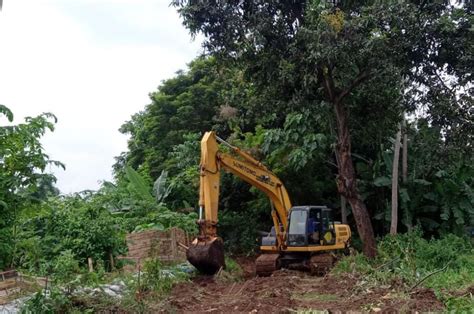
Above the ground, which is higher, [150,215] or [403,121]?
[403,121]

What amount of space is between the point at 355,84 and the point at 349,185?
258 cm

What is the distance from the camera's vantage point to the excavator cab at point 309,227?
42.5 ft

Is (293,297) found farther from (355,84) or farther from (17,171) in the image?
(355,84)

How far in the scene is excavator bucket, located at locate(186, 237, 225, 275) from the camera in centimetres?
1116

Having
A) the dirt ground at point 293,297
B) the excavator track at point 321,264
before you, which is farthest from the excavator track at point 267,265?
the excavator track at point 321,264

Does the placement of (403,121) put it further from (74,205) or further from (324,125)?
(74,205)

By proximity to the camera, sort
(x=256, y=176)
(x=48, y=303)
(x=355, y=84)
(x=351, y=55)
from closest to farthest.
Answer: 1. (x=48, y=303)
2. (x=351, y=55)
3. (x=256, y=176)
4. (x=355, y=84)

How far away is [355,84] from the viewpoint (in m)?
13.8

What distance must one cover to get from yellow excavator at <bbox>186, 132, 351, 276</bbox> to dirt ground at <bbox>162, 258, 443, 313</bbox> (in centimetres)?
73

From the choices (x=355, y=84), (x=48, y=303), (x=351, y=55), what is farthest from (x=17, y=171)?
(x=355, y=84)

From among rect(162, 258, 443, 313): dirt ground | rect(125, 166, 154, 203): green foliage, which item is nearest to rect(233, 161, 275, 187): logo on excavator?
rect(162, 258, 443, 313): dirt ground

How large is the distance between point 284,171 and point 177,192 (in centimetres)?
417

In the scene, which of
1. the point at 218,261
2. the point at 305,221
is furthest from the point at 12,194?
the point at 305,221

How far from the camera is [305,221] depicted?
42.6 feet
